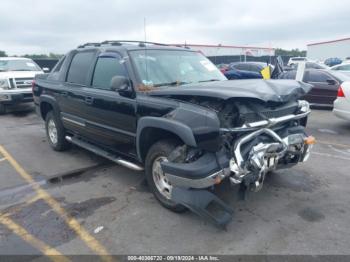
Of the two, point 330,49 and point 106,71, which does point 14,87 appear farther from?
point 330,49

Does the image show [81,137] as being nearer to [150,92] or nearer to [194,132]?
[150,92]

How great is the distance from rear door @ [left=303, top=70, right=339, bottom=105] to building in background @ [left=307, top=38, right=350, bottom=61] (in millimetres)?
36841

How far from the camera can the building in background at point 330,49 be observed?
4419cm

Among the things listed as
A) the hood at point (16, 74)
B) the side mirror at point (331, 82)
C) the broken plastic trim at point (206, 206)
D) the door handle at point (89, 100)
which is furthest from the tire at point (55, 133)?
the side mirror at point (331, 82)

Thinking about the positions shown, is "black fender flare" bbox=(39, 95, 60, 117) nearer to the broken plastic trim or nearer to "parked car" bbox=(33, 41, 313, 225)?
"parked car" bbox=(33, 41, 313, 225)

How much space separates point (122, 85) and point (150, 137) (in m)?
0.71

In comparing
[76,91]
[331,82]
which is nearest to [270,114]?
[76,91]

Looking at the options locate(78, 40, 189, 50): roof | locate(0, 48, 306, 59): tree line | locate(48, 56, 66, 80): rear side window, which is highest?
locate(78, 40, 189, 50): roof

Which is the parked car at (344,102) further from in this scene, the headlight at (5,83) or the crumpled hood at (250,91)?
the headlight at (5,83)

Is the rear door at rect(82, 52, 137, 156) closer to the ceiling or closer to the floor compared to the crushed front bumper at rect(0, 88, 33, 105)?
closer to the ceiling

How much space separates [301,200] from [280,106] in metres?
1.25

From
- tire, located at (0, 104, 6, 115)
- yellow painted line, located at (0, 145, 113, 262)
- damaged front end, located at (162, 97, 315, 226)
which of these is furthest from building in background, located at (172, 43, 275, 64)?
damaged front end, located at (162, 97, 315, 226)

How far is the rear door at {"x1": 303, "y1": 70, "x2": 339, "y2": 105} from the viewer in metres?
10.4

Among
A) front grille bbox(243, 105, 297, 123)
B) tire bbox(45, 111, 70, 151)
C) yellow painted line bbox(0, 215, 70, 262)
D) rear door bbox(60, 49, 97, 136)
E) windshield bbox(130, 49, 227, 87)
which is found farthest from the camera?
tire bbox(45, 111, 70, 151)
